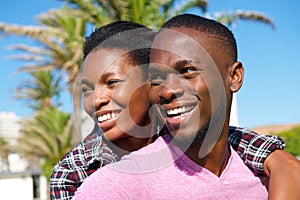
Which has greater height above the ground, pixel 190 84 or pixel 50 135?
pixel 50 135

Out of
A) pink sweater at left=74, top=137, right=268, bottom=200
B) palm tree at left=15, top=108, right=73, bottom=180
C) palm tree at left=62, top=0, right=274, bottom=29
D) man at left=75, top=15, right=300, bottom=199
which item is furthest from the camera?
palm tree at left=15, top=108, right=73, bottom=180

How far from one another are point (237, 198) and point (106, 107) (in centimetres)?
60

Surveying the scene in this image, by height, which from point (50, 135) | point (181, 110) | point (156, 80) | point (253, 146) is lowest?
point (253, 146)

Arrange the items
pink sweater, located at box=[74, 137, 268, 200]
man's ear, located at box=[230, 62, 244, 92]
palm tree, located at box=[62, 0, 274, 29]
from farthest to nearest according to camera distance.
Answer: palm tree, located at box=[62, 0, 274, 29] → man's ear, located at box=[230, 62, 244, 92] → pink sweater, located at box=[74, 137, 268, 200]

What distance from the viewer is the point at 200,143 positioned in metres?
1.63

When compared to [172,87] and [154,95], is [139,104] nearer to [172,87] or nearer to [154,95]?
[154,95]

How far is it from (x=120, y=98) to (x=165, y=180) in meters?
0.49

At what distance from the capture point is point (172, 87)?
62.0 inches

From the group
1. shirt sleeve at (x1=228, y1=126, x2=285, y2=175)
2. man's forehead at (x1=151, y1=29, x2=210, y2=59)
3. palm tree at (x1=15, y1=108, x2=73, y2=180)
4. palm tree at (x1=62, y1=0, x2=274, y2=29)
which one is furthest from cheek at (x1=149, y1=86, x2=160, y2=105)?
palm tree at (x1=15, y1=108, x2=73, y2=180)

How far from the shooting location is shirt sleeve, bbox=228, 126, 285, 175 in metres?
1.77

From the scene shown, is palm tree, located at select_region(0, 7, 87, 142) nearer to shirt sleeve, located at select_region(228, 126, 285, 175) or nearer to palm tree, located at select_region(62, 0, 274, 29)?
palm tree, located at select_region(62, 0, 274, 29)

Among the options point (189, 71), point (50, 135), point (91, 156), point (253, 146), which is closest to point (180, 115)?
point (189, 71)

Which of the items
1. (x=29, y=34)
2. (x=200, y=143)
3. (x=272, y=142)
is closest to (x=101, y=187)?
Result: (x=200, y=143)

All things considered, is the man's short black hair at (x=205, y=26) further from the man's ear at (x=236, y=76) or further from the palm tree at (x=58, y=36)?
the palm tree at (x=58, y=36)
